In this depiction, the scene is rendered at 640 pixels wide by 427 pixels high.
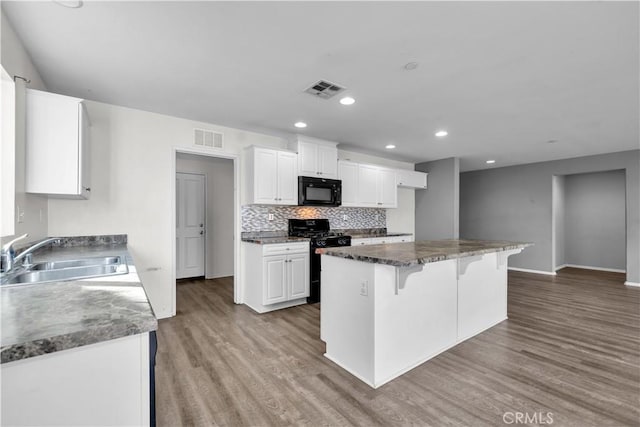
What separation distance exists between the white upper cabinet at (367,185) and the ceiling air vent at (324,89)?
2.04 metres

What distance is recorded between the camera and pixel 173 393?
203cm

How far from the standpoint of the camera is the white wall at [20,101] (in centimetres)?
183

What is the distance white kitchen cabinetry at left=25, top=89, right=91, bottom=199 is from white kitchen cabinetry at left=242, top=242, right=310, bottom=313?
2001 mm

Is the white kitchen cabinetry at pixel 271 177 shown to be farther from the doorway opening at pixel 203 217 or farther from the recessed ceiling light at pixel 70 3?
the recessed ceiling light at pixel 70 3

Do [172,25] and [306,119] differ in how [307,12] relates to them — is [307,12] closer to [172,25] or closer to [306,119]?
[172,25]

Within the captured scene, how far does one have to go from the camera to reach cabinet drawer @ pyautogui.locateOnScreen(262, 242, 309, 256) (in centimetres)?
371

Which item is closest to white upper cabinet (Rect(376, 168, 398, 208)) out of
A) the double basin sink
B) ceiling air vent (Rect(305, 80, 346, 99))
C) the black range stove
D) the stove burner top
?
the stove burner top

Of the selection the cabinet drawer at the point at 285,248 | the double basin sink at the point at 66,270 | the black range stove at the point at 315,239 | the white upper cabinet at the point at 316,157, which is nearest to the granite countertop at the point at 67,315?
the double basin sink at the point at 66,270

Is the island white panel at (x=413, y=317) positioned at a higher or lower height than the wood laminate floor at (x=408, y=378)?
higher

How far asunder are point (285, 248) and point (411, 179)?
3.39m

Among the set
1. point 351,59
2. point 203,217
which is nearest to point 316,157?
point 351,59

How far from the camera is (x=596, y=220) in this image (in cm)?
691

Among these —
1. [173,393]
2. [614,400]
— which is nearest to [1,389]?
[173,393]

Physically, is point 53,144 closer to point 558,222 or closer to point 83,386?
point 83,386
